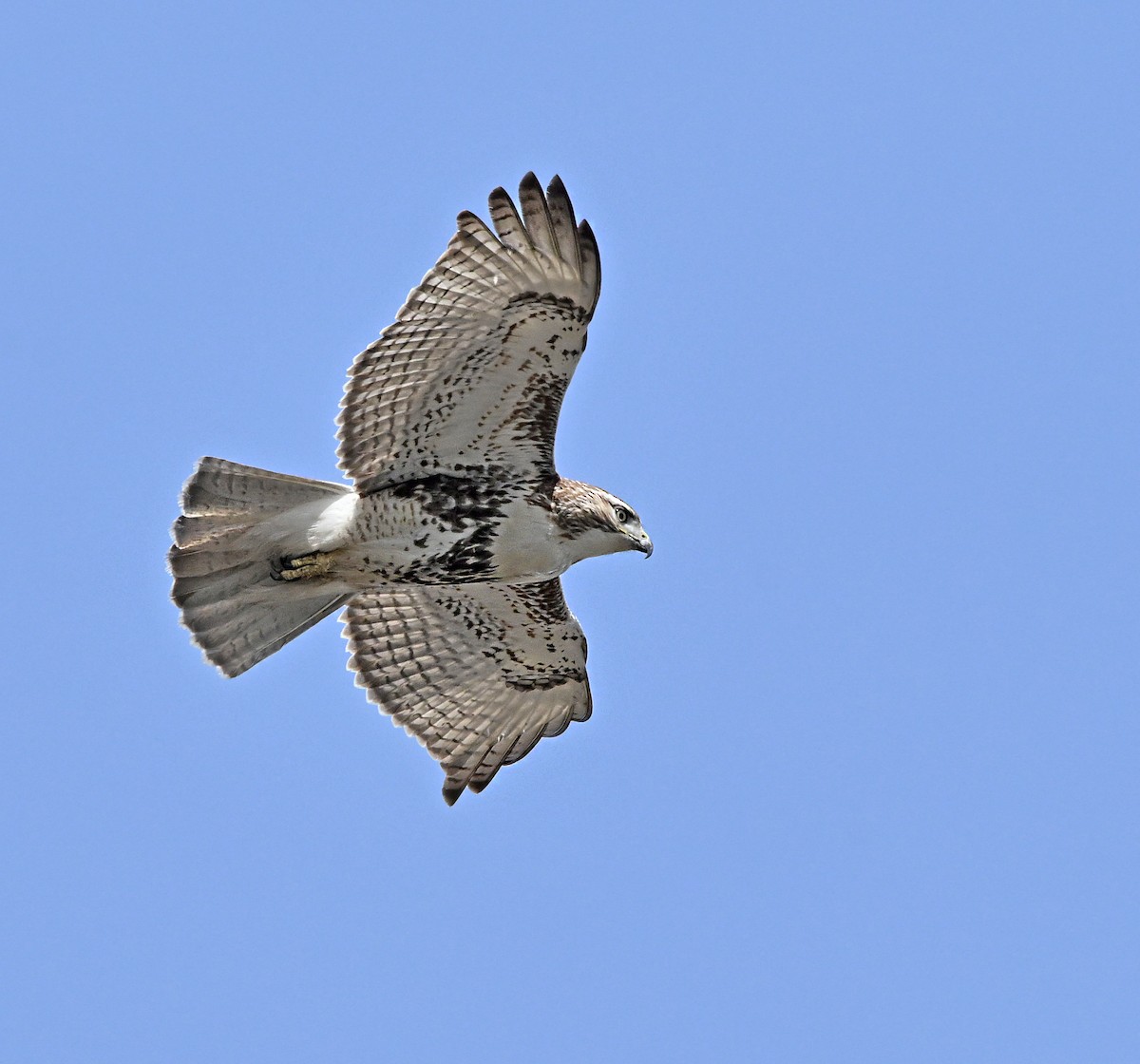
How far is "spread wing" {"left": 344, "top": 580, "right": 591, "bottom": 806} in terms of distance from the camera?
13008 millimetres

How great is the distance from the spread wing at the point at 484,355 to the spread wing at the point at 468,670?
4.68ft

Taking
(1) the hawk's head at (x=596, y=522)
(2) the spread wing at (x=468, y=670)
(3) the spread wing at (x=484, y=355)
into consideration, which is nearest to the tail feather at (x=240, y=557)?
(3) the spread wing at (x=484, y=355)

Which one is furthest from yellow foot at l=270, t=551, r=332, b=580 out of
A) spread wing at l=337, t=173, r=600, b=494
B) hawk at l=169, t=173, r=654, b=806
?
spread wing at l=337, t=173, r=600, b=494

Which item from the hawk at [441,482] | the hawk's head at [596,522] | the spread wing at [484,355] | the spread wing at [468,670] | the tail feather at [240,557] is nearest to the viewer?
the spread wing at [484,355]

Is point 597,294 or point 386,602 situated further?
point 386,602

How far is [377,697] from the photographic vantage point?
1324 centimetres

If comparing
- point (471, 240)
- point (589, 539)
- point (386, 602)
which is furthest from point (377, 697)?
point (471, 240)

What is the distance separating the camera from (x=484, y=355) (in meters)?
11.5

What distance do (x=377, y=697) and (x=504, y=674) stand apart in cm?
90

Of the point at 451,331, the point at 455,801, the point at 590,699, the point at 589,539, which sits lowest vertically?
the point at 455,801

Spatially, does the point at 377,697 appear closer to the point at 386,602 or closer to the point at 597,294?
the point at 386,602

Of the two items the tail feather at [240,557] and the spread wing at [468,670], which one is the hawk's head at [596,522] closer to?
the spread wing at [468,670]

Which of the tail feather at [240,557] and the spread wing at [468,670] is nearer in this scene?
the tail feather at [240,557]

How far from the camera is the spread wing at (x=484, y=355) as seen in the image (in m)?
11.2
